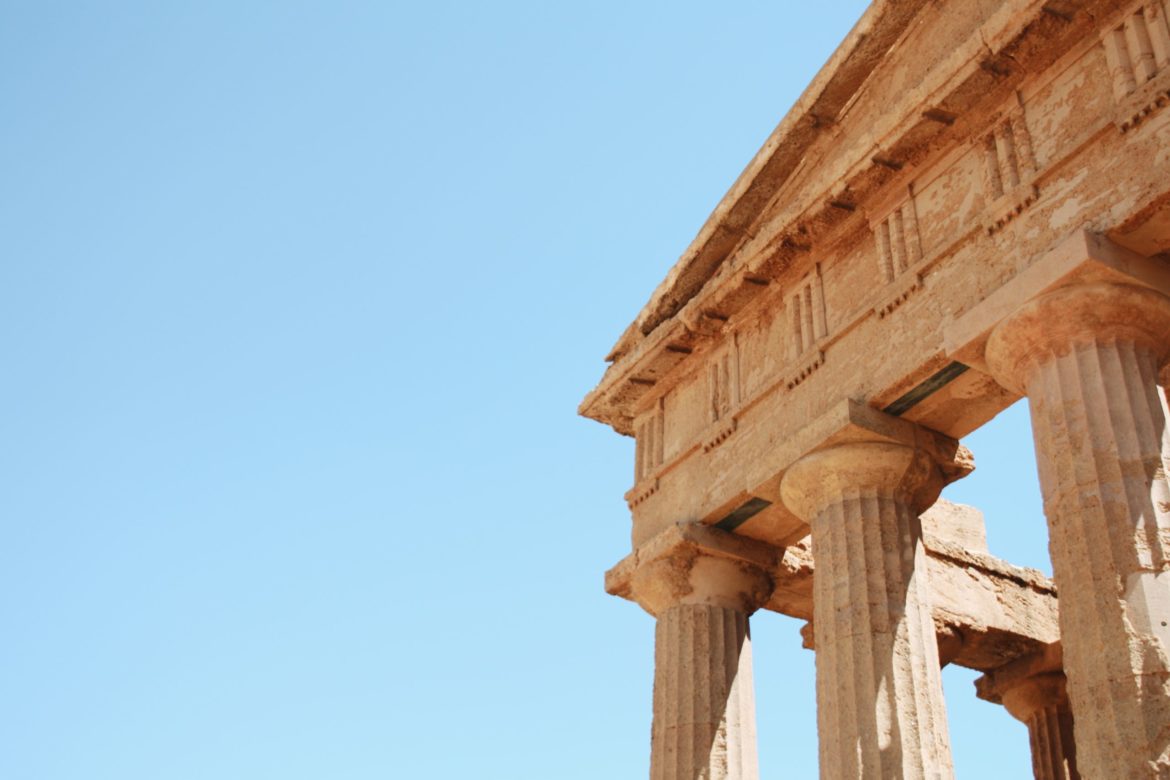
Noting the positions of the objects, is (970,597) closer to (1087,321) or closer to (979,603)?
(979,603)

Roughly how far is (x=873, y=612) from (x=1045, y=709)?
696 cm

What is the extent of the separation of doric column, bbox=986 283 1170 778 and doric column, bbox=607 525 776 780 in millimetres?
4569

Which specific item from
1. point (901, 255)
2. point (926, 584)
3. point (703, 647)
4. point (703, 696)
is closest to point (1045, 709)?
point (703, 647)

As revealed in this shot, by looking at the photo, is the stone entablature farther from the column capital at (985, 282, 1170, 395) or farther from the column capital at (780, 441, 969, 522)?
the column capital at (985, 282, 1170, 395)

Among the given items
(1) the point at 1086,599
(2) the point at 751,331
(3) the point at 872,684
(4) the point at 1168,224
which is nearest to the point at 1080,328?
(4) the point at 1168,224

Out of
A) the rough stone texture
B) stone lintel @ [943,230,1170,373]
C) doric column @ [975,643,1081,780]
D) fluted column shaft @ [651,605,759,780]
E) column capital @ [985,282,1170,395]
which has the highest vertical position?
the rough stone texture

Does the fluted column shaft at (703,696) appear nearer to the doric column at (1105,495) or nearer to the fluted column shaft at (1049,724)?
the doric column at (1105,495)

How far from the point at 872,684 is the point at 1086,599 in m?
2.55

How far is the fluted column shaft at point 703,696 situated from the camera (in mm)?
14234

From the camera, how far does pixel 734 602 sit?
1534 cm

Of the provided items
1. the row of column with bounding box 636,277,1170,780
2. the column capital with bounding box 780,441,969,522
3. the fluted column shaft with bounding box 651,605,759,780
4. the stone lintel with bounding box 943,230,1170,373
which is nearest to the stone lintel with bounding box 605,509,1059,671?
the row of column with bounding box 636,277,1170,780

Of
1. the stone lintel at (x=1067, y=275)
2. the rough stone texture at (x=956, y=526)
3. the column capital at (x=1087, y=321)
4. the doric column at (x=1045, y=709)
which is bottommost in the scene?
the doric column at (x=1045, y=709)

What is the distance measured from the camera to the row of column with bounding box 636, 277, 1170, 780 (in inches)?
373

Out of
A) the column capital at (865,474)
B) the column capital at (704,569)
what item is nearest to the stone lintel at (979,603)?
the column capital at (704,569)
